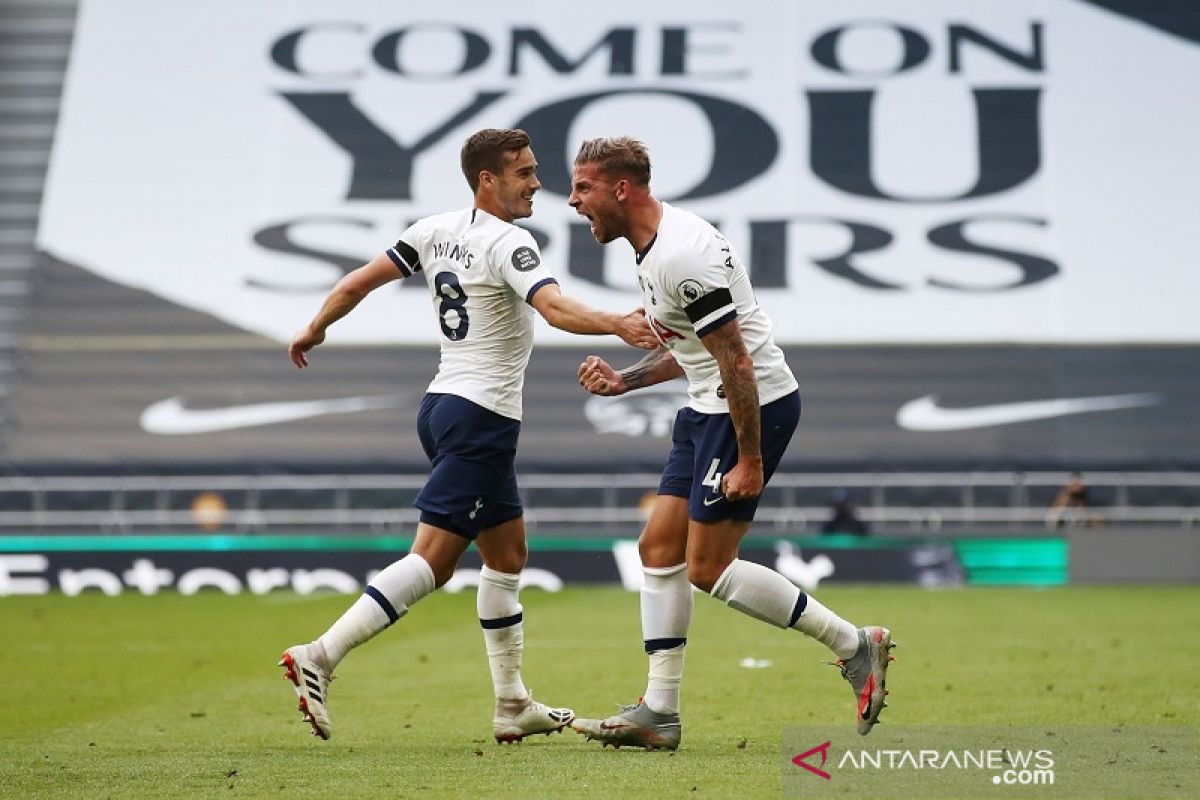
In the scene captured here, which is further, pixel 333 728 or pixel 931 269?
pixel 931 269

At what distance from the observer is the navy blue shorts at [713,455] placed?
6.23 m

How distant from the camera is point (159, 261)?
29828 mm

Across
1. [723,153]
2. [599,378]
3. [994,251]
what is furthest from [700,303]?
[723,153]

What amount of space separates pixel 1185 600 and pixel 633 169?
41.7 feet

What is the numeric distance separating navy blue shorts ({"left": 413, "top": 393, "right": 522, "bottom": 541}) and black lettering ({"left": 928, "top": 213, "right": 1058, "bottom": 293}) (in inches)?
892

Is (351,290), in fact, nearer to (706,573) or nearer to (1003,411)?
(706,573)

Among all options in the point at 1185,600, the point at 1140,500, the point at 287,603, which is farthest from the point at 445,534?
the point at 1140,500

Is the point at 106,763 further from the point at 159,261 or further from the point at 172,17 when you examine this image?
the point at 172,17

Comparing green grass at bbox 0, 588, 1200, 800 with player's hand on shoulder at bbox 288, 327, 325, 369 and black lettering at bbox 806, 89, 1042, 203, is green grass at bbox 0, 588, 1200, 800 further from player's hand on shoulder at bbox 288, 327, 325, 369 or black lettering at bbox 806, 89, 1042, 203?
black lettering at bbox 806, 89, 1042, 203

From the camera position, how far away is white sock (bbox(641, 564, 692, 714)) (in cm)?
646

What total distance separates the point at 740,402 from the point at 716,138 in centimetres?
2405

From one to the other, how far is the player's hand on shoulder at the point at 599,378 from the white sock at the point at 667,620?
29.2 inches

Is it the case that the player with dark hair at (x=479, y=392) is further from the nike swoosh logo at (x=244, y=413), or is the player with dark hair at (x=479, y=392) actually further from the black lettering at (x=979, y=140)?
the black lettering at (x=979, y=140)

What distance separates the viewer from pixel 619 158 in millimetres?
6223
